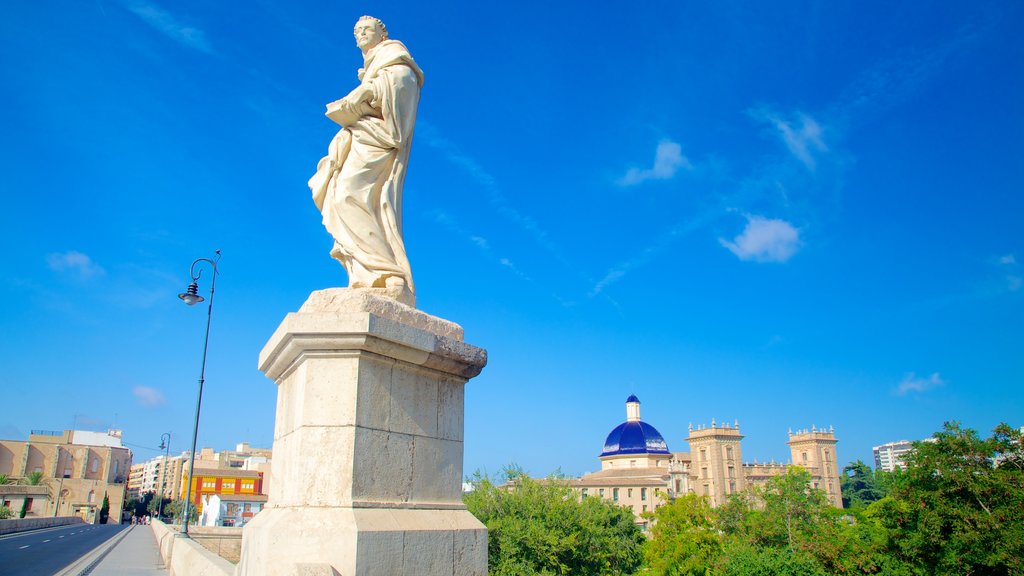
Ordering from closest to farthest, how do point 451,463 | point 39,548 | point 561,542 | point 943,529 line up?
point 451,463 → point 943,529 → point 39,548 → point 561,542

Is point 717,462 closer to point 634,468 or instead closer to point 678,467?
point 678,467

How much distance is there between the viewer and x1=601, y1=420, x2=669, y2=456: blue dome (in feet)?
302

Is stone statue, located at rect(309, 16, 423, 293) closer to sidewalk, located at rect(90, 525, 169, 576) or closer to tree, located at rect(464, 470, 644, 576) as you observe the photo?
sidewalk, located at rect(90, 525, 169, 576)

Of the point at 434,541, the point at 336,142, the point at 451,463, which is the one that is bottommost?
the point at 434,541

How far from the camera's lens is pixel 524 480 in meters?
36.8

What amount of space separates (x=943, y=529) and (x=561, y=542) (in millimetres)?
16068

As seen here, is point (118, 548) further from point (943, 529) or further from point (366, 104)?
point (943, 529)

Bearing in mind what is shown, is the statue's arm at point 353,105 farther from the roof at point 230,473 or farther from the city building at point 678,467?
the city building at point 678,467

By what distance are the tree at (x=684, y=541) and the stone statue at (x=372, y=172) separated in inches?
1481

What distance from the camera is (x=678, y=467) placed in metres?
92.2

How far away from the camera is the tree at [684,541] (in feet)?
127

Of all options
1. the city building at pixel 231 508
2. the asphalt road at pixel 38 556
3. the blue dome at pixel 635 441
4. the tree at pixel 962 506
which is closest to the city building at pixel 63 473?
the city building at pixel 231 508

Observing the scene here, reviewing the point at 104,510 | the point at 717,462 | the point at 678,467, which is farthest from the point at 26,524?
the point at 717,462

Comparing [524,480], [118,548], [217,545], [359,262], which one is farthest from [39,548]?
[359,262]
